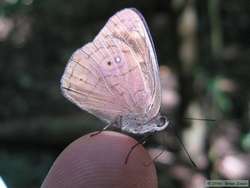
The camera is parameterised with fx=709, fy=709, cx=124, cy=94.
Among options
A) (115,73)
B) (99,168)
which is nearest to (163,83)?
(115,73)

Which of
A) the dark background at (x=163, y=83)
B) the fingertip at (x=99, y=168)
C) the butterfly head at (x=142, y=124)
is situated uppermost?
the fingertip at (x=99, y=168)

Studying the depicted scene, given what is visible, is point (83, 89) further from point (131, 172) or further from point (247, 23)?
point (247, 23)

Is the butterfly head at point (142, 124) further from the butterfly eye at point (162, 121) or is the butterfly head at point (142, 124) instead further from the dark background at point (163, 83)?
the dark background at point (163, 83)

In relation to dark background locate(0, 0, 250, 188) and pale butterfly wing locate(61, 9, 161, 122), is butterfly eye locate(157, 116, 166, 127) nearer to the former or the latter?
pale butterfly wing locate(61, 9, 161, 122)

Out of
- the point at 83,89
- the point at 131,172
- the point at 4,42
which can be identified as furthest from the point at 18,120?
the point at 131,172

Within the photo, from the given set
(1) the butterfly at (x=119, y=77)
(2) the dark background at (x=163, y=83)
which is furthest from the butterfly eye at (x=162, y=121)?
(2) the dark background at (x=163, y=83)

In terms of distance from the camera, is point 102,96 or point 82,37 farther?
point 82,37

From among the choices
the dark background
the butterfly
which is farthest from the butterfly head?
the dark background
